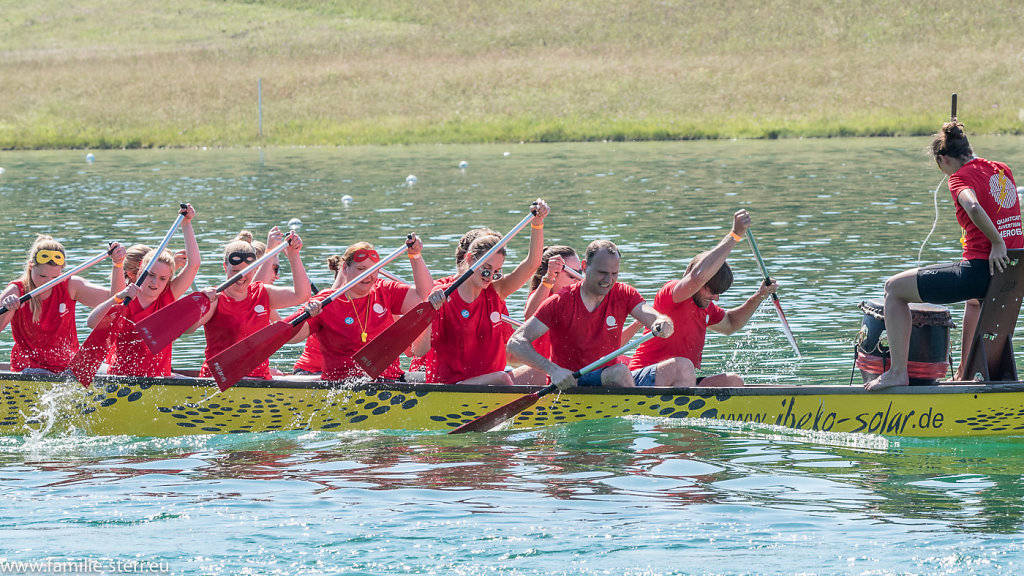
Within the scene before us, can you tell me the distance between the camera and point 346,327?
9539 millimetres

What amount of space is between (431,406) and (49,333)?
9.97ft

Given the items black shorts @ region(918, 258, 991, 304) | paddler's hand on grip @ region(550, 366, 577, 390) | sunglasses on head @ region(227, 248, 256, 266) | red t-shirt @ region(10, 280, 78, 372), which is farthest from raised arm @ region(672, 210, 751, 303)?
red t-shirt @ region(10, 280, 78, 372)

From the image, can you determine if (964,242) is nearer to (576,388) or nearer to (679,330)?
(679,330)

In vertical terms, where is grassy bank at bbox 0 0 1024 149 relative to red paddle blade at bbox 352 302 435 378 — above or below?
above

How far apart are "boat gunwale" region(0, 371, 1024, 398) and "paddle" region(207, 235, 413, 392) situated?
6.4 inches

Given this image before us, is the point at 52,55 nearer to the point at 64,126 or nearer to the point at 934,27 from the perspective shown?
the point at 64,126

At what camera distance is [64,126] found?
49656 mm

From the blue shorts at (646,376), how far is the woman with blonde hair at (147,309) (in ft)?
11.3

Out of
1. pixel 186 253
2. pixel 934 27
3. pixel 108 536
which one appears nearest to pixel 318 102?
pixel 934 27

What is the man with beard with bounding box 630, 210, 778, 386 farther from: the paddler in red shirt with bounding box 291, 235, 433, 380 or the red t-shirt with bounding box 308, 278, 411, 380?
the red t-shirt with bounding box 308, 278, 411, 380

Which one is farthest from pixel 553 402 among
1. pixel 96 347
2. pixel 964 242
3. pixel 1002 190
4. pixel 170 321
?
pixel 96 347

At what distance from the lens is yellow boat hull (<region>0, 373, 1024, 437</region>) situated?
8625 millimetres

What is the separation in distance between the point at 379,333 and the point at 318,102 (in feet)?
143

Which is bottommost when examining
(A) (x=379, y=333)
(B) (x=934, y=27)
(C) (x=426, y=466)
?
(C) (x=426, y=466)
